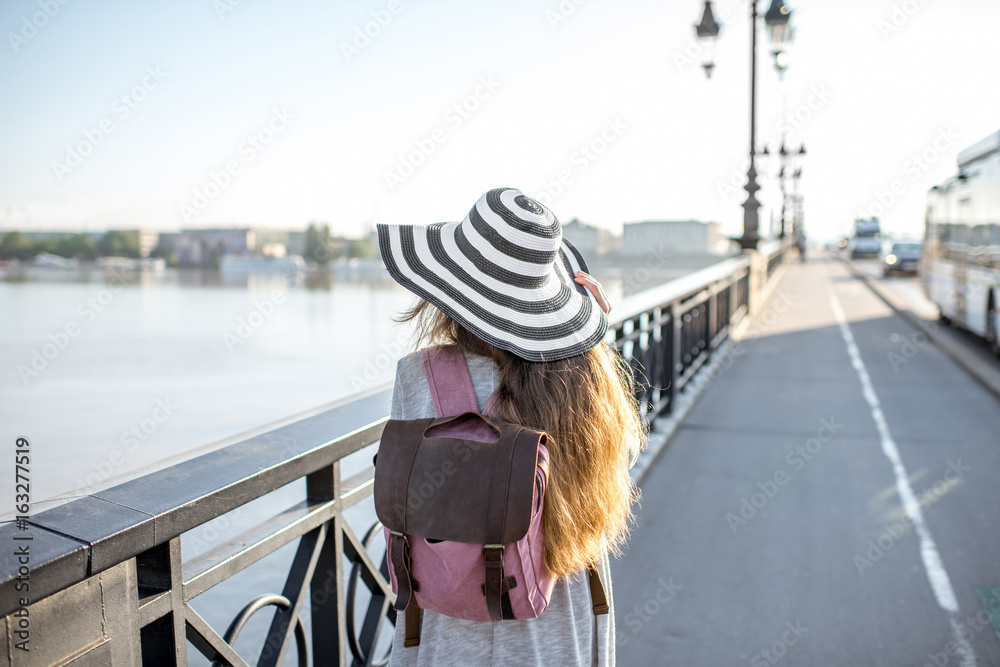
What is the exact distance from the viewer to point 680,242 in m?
39.2

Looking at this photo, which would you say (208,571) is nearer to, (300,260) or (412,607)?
(412,607)

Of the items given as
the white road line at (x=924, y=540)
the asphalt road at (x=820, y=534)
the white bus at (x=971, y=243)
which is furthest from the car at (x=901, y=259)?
the white road line at (x=924, y=540)

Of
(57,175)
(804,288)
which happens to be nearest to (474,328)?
(57,175)

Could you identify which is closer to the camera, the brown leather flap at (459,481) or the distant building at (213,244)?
the brown leather flap at (459,481)

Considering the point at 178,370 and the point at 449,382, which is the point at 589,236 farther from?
the point at 449,382

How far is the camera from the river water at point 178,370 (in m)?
4.89

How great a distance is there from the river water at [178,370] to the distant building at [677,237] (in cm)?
827

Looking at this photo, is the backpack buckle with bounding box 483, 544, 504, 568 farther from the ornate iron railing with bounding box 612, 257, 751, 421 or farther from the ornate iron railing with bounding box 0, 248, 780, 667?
the ornate iron railing with bounding box 612, 257, 751, 421

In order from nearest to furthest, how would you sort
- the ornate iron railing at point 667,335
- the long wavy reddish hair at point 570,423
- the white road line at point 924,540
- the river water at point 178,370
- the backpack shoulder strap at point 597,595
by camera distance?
the long wavy reddish hair at point 570,423
the backpack shoulder strap at point 597,595
the white road line at point 924,540
the river water at point 178,370
the ornate iron railing at point 667,335

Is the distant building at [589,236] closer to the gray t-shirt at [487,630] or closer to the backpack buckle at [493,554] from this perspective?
the gray t-shirt at [487,630]

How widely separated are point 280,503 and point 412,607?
5761 mm

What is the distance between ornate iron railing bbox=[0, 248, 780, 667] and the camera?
1178mm

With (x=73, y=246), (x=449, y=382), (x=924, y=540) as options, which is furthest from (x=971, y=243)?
(x=449, y=382)

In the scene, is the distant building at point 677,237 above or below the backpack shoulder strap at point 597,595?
above
